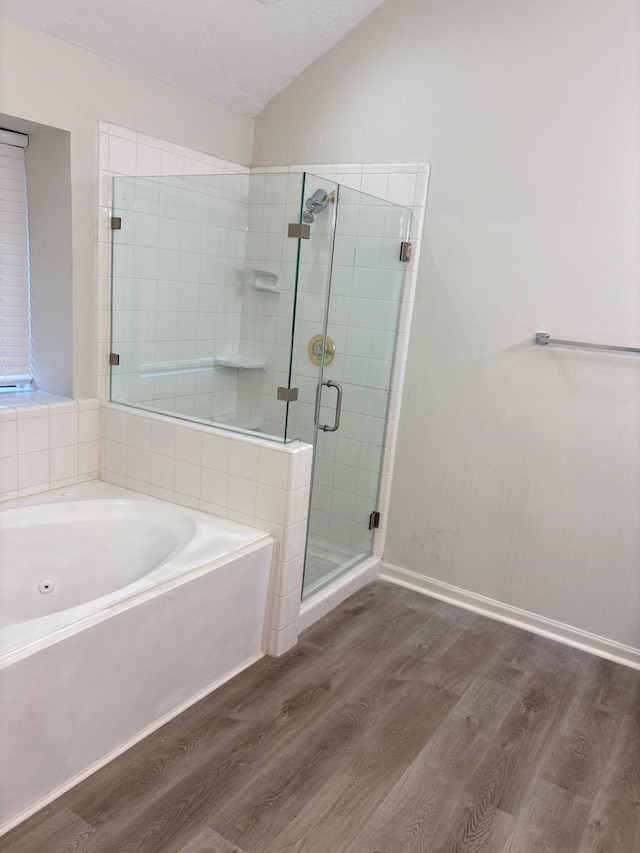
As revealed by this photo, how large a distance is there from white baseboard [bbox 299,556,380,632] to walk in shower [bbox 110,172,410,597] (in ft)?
0.16

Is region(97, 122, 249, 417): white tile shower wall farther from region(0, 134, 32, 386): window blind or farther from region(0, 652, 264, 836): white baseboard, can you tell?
region(0, 652, 264, 836): white baseboard

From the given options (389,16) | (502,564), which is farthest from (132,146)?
(502,564)

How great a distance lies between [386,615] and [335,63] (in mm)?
2622

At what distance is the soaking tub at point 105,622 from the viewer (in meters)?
1.61

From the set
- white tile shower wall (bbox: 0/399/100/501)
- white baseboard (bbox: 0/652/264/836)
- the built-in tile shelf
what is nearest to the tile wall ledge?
white tile shower wall (bbox: 0/399/100/501)

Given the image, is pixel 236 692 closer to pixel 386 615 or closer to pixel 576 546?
pixel 386 615

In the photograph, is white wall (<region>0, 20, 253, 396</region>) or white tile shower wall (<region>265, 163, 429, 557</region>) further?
white tile shower wall (<region>265, 163, 429, 557</region>)

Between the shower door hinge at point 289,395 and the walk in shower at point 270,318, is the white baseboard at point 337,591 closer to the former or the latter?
the walk in shower at point 270,318

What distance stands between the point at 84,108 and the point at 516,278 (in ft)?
6.26

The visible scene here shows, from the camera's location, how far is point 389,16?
9.35 ft

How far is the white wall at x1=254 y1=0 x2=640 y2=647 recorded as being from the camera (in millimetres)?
2480

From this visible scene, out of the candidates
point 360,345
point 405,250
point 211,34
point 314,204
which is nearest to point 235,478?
point 360,345

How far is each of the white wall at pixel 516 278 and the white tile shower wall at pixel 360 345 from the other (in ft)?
0.22

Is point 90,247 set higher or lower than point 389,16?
lower
